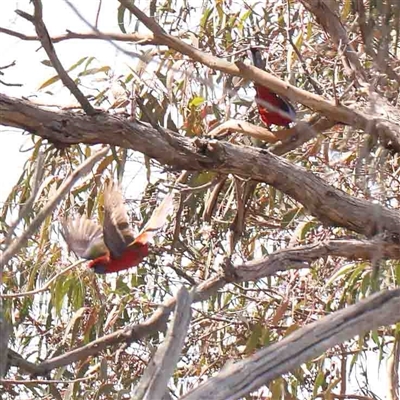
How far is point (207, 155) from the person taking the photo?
1.70 meters

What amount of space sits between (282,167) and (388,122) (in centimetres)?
28

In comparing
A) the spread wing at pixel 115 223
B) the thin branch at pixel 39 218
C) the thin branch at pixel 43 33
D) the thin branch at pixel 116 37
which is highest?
the thin branch at pixel 116 37

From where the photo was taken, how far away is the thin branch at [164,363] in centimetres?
103

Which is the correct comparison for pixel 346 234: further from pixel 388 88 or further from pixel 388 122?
pixel 388 122

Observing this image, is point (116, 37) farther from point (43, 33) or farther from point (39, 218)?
point (39, 218)

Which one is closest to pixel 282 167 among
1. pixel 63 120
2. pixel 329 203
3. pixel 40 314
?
pixel 329 203

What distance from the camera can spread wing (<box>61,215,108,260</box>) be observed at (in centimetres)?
216

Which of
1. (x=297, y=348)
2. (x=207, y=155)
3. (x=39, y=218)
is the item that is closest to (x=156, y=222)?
(x=207, y=155)

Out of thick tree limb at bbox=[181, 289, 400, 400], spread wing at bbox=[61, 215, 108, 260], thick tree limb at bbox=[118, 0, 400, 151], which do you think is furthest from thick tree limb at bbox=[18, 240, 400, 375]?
thick tree limb at bbox=[181, 289, 400, 400]

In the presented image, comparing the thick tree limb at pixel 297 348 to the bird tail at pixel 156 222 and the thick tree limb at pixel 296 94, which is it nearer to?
the thick tree limb at pixel 296 94

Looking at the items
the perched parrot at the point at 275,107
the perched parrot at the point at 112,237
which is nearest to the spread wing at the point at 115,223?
the perched parrot at the point at 112,237

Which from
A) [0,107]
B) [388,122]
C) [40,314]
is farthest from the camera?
[40,314]

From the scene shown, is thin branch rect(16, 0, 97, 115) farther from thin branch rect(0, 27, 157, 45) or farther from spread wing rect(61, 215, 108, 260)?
spread wing rect(61, 215, 108, 260)

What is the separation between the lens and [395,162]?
2416 millimetres
